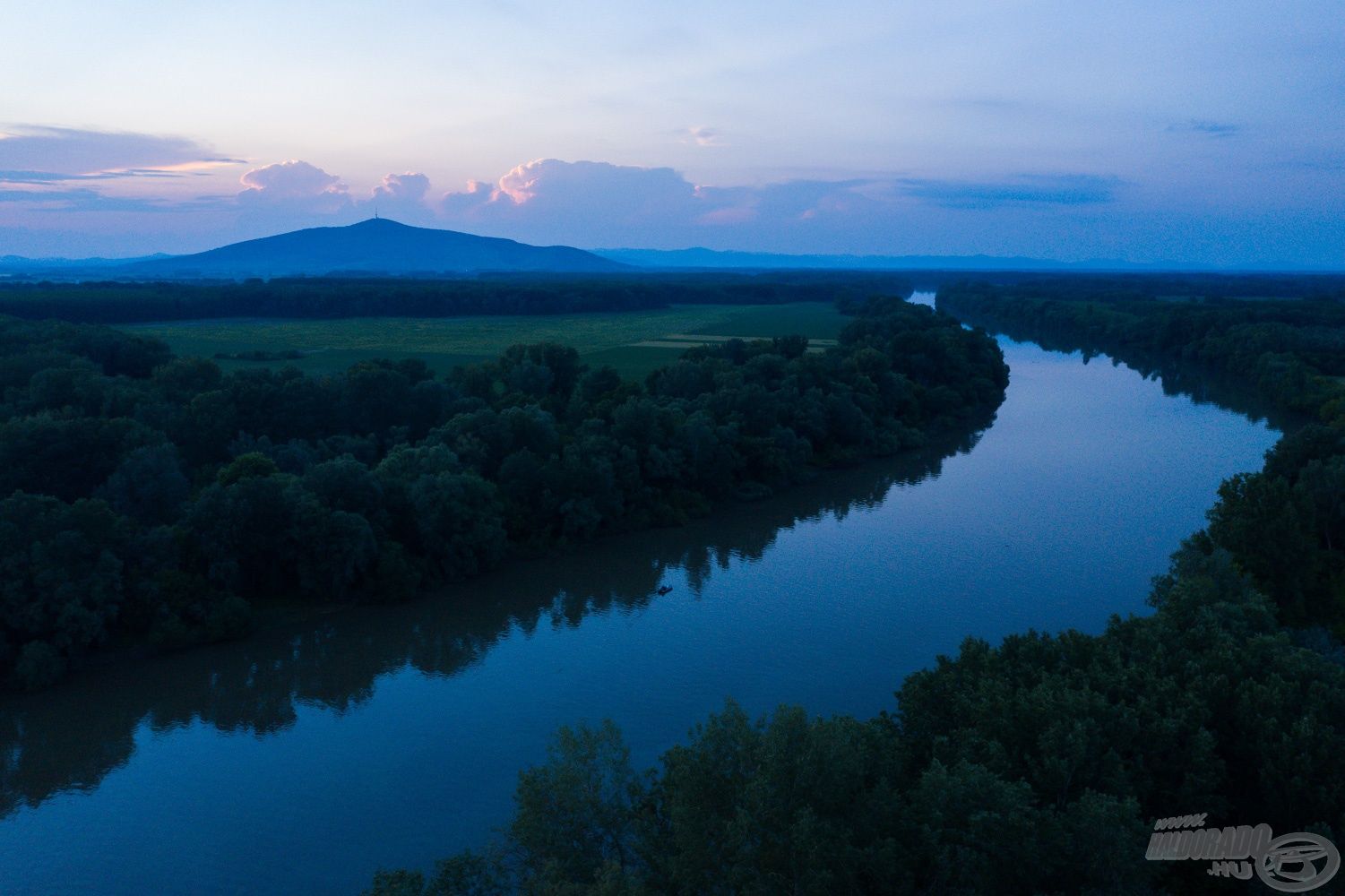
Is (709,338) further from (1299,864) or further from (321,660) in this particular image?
(1299,864)

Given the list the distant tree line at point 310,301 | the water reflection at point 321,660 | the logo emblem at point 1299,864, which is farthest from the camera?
the distant tree line at point 310,301

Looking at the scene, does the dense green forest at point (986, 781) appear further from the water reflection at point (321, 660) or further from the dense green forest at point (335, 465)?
the dense green forest at point (335, 465)

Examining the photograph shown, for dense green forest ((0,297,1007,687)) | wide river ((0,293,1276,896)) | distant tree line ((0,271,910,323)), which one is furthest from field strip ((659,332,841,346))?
wide river ((0,293,1276,896))

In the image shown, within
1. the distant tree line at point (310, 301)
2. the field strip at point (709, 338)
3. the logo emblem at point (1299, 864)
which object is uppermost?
the distant tree line at point (310, 301)

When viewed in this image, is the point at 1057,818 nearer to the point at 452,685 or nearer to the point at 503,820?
the point at 503,820

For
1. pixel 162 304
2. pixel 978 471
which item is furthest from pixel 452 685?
pixel 162 304

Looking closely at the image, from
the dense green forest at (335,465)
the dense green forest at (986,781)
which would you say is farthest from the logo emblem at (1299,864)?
the dense green forest at (335,465)
